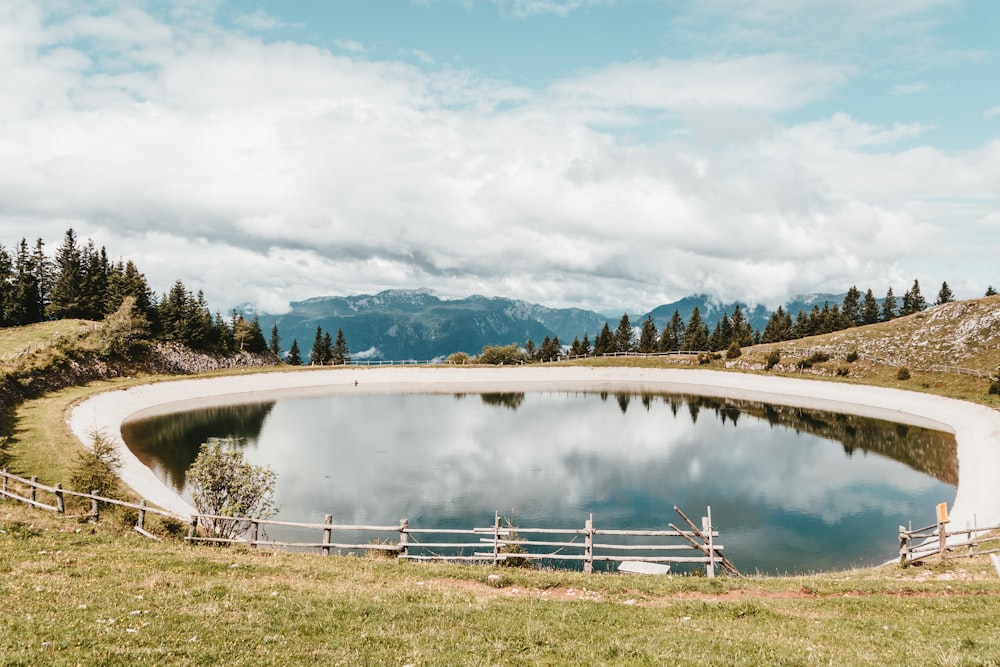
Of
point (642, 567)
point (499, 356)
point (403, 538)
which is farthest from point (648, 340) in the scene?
point (403, 538)

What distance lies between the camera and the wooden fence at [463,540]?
81.8 ft

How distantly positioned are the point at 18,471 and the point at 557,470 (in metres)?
40.7

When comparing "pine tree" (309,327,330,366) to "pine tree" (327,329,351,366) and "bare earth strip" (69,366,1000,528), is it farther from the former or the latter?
"bare earth strip" (69,366,1000,528)

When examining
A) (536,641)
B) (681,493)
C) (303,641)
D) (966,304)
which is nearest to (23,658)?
(303,641)

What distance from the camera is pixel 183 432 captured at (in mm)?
67438

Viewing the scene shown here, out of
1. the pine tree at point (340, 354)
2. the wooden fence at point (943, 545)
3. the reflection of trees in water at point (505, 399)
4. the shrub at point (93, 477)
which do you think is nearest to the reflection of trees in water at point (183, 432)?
the shrub at point (93, 477)

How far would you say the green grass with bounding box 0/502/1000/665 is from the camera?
40.3ft

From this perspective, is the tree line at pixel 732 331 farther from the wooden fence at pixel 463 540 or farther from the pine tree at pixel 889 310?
the wooden fence at pixel 463 540

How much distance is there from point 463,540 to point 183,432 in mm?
48567

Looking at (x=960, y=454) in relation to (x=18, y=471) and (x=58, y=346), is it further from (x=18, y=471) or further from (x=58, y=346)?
(x=58, y=346)

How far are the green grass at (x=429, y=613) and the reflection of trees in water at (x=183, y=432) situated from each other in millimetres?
29716

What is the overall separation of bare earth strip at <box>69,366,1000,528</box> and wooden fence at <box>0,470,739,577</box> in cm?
938

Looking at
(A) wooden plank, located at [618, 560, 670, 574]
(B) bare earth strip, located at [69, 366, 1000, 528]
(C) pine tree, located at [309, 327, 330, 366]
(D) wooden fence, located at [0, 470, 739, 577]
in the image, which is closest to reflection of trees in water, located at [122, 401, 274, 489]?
(B) bare earth strip, located at [69, 366, 1000, 528]

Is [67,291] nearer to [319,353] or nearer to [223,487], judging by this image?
[319,353]
